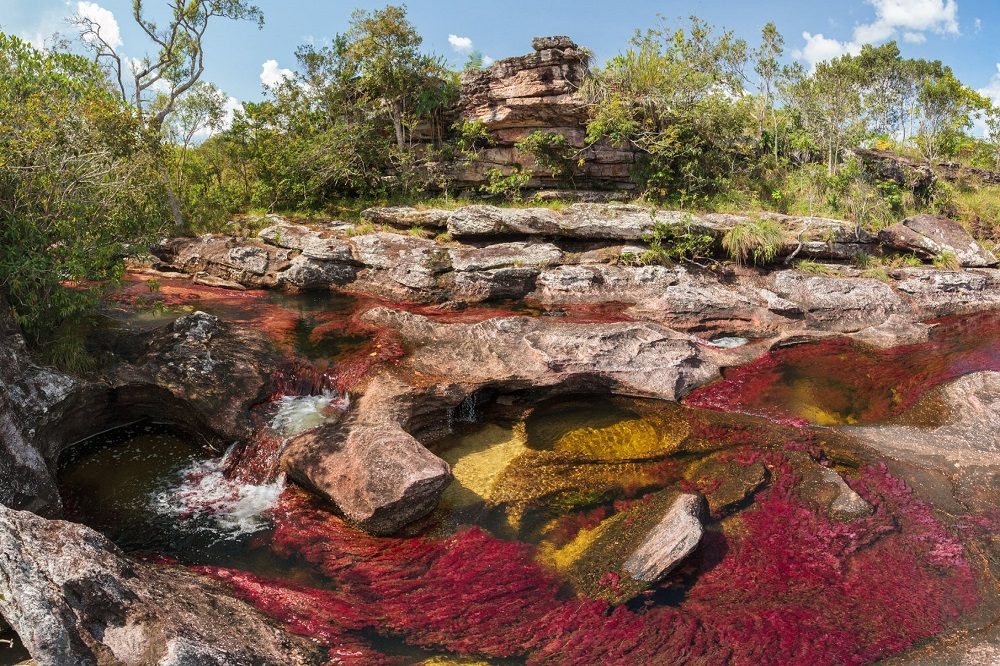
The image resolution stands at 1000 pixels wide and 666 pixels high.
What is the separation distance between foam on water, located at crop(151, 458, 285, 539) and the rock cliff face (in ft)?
60.3

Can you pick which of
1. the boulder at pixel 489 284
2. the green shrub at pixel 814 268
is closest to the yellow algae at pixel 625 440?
the boulder at pixel 489 284

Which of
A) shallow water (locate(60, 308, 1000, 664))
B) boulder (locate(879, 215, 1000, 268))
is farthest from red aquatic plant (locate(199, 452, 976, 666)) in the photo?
boulder (locate(879, 215, 1000, 268))

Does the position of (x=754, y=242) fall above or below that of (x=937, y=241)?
above

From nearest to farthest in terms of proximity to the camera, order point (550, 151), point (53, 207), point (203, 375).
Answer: point (53, 207) < point (203, 375) < point (550, 151)

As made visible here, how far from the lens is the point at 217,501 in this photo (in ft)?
30.7

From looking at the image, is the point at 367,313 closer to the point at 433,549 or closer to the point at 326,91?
the point at 433,549

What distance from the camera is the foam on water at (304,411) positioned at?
10953mm

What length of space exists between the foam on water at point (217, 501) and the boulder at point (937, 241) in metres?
22.9

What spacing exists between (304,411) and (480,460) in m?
3.73

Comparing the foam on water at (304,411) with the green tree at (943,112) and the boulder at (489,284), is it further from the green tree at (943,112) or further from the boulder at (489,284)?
the green tree at (943,112)

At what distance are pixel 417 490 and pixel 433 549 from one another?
0.88 metres

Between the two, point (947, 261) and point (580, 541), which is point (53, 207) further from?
point (947, 261)

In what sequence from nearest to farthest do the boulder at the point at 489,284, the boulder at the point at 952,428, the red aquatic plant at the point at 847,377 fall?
the boulder at the point at 952,428
the red aquatic plant at the point at 847,377
the boulder at the point at 489,284

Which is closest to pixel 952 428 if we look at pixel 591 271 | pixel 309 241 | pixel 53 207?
pixel 591 271
